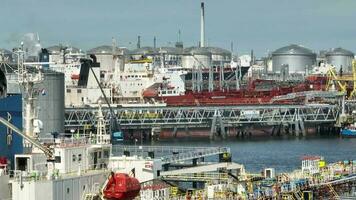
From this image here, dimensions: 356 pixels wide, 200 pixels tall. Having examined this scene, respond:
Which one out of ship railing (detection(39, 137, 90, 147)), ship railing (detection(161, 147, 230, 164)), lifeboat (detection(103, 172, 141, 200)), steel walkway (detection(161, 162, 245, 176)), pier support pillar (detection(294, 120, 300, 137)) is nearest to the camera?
lifeboat (detection(103, 172, 141, 200))

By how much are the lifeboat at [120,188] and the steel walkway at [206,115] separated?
97270 millimetres

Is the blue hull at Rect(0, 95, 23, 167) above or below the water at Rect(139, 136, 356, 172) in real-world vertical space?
above

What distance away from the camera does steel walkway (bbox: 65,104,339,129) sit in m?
132

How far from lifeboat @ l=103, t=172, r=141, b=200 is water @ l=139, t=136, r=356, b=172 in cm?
4176

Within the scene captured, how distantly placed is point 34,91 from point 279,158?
54.2 metres

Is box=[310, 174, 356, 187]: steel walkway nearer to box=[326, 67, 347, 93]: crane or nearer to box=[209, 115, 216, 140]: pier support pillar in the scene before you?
box=[209, 115, 216, 140]: pier support pillar

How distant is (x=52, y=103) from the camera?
86.8m

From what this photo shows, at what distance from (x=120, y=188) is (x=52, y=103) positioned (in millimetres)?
57985

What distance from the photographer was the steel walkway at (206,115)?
132000 mm

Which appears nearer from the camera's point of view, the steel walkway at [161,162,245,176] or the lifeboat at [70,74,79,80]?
the steel walkway at [161,162,245,176]

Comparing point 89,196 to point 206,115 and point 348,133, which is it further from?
point 206,115

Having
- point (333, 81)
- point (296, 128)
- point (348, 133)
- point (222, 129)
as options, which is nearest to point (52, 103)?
point (222, 129)

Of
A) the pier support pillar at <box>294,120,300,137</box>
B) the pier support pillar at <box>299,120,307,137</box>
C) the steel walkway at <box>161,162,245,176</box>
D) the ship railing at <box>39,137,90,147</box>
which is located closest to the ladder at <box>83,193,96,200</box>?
the ship railing at <box>39,137,90,147</box>

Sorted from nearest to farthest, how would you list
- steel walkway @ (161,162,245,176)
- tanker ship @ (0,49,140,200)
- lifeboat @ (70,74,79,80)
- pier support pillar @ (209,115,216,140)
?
tanker ship @ (0,49,140,200), steel walkway @ (161,162,245,176), pier support pillar @ (209,115,216,140), lifeboat @ (70,74,79,80)
